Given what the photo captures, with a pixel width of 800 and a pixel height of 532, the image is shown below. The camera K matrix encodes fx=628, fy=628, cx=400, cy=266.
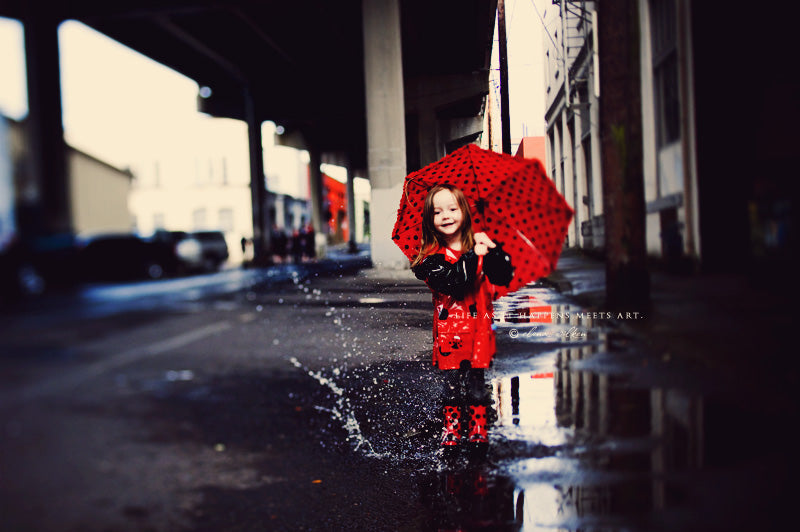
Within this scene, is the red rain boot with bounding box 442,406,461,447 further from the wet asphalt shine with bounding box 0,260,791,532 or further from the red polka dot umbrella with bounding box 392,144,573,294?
the red polka dot umbrella with bounding box 392,144,573,294

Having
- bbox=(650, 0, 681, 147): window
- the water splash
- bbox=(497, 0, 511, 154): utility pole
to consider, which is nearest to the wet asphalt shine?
the water splash

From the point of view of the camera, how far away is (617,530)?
2029 millimetres

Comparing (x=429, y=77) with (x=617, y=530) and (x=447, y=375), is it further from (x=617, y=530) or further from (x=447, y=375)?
(x=617, y=530)

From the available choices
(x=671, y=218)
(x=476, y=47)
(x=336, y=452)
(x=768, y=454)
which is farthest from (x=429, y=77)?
(x=768, y=454)

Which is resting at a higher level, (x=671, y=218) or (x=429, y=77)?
(x=429, y=77)

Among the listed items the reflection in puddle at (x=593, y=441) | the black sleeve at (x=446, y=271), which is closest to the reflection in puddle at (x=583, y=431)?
the reflection in puddle at (x=593, y=441)

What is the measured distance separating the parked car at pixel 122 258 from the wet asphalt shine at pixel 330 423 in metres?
0.03

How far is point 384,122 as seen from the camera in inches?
67.2

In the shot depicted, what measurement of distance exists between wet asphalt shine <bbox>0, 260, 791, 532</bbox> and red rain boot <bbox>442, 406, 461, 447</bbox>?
53 millimetres

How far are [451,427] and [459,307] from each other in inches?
19.4

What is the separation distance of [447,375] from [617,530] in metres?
0.80

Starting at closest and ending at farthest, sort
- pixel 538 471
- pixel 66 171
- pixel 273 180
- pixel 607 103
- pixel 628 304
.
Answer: pixel 66 171
pixel 273 180
pixel 607 103
pixel 628 304
pixel 538 471

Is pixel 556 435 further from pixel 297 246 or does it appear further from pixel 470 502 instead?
pixel 297 246

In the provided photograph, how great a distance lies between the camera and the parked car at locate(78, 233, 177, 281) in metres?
0.96
